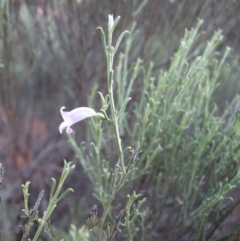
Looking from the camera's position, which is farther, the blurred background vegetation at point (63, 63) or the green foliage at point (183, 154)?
the blurred background vegetation at point (63, 63)

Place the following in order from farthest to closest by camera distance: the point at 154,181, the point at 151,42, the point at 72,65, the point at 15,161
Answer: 1. the point at 15,161
2. the point at 72,65
3. the point at 151,42
4. the point at 154,181

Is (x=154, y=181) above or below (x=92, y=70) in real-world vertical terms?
below

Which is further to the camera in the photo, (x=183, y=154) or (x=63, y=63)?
(x=63, y=63)

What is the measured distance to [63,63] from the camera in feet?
11.7

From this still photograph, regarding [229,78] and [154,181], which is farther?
[229,78]

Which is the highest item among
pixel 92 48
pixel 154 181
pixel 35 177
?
pixel 92 48

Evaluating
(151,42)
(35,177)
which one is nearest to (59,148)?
(35,177)

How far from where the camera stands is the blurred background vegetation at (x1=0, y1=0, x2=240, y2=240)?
9.59 ft

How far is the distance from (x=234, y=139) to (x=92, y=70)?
168cm

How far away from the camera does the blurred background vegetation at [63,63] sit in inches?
115

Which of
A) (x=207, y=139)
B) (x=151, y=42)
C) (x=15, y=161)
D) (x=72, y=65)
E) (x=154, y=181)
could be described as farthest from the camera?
(x=15, y=161)

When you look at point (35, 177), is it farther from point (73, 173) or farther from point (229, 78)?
point (229, 78)

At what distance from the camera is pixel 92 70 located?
132 inches

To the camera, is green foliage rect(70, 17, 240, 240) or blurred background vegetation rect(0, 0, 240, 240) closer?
green foliage rect(70, 17, 240, 240)
